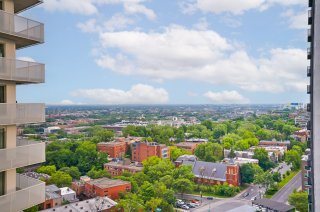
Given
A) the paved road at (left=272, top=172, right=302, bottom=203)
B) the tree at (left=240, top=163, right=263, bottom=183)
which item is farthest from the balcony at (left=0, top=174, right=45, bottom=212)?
the tree at (left=240, top=163, right=263, bottom=183)

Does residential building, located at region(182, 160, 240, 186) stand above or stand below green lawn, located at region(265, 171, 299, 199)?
above

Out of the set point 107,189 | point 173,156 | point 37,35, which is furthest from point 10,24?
point 173,156

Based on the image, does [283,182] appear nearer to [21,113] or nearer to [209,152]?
[209,152]

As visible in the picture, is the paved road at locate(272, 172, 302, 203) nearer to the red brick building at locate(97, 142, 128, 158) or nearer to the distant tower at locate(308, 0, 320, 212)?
the distant tower at locate(308, 0, 320, 212)

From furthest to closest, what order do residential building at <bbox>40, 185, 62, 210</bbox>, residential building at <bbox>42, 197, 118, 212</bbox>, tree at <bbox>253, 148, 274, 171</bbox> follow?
tree at <bbox>253, 148, 274, 171</bbox> < residential building at <bbox>40, 185, 62, 210</bbox> < residential building at <bbox>42, 197, 118, 212</bbox>

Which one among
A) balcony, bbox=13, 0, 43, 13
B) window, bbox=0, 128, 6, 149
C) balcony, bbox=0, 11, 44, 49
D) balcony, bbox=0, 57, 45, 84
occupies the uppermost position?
balcony, bbox=13, 0, 43, 13

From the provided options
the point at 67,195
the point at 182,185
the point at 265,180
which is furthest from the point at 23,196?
the point at 265,180
